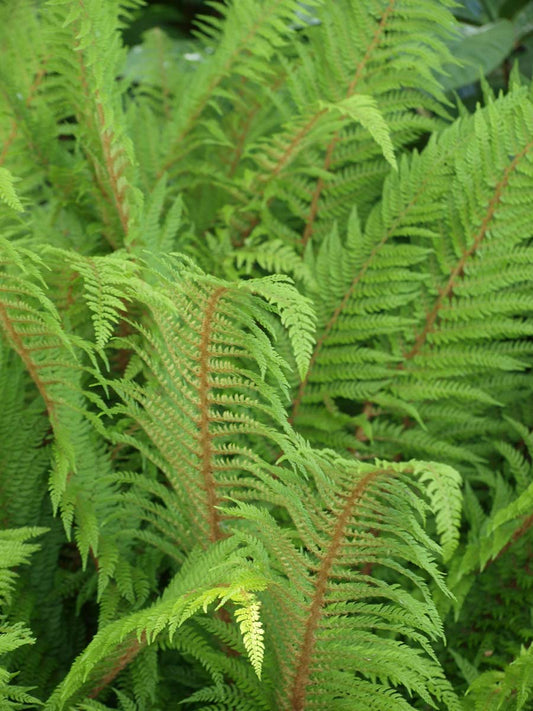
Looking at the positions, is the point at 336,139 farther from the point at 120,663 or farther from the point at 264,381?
the point at 120,663

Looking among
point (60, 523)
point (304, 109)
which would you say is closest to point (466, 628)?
point (60, 523)

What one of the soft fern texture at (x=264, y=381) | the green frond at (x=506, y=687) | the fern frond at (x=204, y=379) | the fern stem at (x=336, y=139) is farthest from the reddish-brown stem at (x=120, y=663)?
the fern stem at (x=336, y=139)

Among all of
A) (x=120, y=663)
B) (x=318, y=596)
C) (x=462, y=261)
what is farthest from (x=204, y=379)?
(x=462, y=261)

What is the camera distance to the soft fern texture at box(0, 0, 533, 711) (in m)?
0.79

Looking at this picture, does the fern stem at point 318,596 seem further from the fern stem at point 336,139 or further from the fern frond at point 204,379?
the fern stem at point 336,139

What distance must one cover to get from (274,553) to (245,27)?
91 centimetres

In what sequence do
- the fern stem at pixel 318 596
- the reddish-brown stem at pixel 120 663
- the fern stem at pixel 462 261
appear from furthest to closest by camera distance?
1. the fern stem at pixel 462 261
2. the reddish-brown stem at pixel 120 663
3. the fern stem at pixel 318 596

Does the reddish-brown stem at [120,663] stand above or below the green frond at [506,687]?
below

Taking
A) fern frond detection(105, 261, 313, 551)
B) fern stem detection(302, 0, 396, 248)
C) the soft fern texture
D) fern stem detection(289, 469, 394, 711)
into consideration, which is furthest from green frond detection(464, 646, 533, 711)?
fern stem detection(302, 0, 396, 248)

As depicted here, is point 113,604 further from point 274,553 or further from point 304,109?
point 304,109

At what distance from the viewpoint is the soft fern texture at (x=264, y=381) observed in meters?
0.79

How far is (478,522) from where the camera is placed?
1.09 metres

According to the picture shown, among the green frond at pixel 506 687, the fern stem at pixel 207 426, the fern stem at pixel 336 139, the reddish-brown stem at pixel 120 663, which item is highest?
the fern stem at pixel 336 139

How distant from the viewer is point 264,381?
0.93 metres
